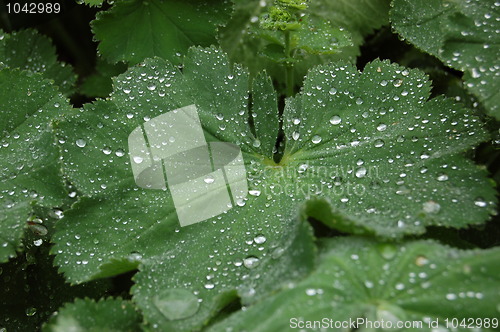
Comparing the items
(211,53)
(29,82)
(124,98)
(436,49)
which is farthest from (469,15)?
(29,82)

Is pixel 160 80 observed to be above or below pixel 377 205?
above

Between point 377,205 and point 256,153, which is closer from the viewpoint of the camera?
point 377,205

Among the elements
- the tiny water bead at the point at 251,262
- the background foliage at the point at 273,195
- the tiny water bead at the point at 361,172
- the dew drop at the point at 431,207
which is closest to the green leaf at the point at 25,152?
the background foliage at the point at 273,195

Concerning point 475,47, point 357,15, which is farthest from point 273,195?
point 357,15

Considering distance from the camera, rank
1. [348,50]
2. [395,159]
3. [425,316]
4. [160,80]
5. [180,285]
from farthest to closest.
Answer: [348,50]
[160,80]
[395,159]
[180,285]
[425,316]

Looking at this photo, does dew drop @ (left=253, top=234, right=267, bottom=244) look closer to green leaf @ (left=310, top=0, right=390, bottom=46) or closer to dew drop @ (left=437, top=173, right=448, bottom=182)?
dew drop @ (left=437, top=173, right=448, bottom=182)

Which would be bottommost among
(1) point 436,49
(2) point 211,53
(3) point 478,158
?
(3) point 478,158

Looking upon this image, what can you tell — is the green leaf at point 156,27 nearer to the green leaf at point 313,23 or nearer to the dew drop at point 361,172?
the green leaf at point 313,23

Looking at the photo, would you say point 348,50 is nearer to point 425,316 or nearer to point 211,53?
point 211,53
